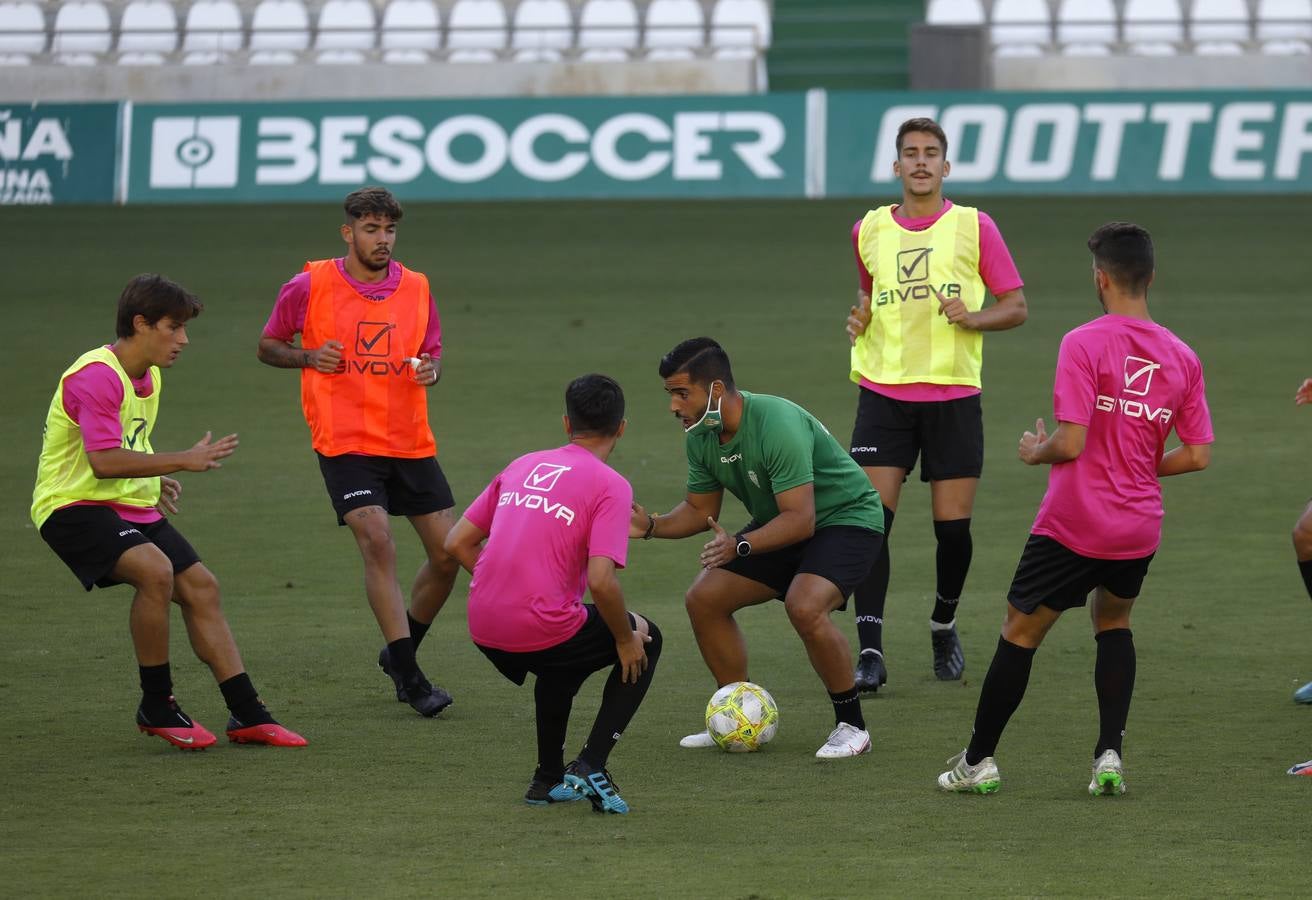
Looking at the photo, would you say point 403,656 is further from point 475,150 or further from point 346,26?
point 346,26

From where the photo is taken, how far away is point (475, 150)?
2267 cm

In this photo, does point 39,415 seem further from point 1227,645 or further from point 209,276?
point 1227,645

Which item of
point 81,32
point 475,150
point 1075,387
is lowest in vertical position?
point 1075,387

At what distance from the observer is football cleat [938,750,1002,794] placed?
6129mm

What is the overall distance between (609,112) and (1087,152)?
5.67 meters

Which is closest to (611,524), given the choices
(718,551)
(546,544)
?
(546,544)

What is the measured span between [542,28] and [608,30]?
995mm

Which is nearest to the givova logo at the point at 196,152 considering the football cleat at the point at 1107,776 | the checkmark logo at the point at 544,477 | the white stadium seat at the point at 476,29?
the white stadium seat at the point at 476,29

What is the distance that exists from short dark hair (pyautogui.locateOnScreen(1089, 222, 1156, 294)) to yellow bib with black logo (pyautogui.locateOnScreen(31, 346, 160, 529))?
11.2ft

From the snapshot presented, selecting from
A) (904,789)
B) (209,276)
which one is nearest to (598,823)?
(904,789)

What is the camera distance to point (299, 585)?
32.6 ft

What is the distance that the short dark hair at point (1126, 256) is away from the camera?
6008 millimetres

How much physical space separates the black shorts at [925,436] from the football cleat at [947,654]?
0.68 m

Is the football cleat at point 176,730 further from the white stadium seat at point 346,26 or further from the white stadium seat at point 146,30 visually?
the white stadium seat at point 346,26
